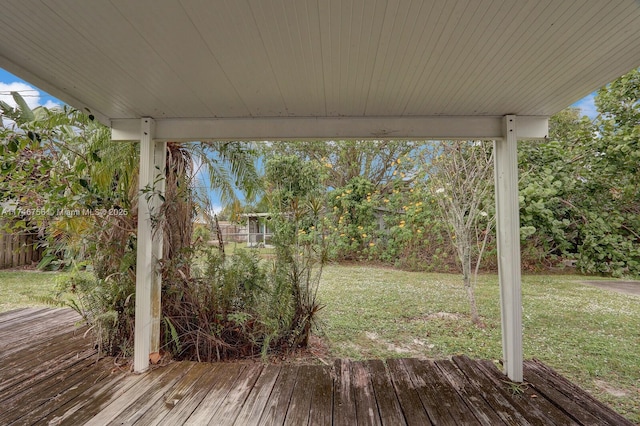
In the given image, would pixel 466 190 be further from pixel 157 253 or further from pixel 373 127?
pixel 157 253

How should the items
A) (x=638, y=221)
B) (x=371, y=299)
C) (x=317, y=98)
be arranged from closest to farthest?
(x=317, y=98), (x=638, y=221), (x=371, y=299)

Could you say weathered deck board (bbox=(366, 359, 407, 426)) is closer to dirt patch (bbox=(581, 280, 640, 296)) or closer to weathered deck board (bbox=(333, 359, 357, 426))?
weathered deck board (bbox=(333, 359, 357, 426))

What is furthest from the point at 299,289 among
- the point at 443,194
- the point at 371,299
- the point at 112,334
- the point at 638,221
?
the point at 638,221

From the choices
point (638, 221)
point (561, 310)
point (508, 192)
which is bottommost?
point (561, 310)

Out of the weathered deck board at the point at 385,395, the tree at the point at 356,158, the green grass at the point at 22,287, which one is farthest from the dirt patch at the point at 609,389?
the green grass at the point at 22,287

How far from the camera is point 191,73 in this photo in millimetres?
2041

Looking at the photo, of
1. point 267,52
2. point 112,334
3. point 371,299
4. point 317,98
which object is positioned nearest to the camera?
point 267,52

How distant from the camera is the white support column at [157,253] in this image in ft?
9.52

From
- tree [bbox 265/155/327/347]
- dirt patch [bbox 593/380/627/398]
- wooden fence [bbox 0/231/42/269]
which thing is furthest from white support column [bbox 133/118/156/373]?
wooden fence [bbox 0/231/42/269]

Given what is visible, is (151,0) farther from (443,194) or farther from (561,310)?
(561,310)

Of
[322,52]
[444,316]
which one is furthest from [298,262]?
[444,316]

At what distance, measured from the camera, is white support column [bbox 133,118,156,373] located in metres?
2.76

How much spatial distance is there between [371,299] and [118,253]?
3.80 metres

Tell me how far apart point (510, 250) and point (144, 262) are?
323cm
